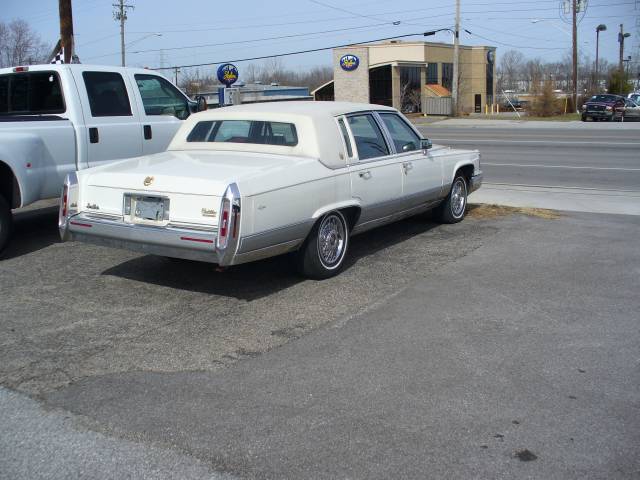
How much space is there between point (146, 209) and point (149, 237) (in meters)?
0.25

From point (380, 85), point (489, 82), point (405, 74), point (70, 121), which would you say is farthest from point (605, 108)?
point (70, 121)

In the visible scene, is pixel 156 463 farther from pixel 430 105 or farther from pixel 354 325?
pixel 430 105

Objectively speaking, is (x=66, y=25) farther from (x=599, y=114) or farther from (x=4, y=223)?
(x=599, y=114)

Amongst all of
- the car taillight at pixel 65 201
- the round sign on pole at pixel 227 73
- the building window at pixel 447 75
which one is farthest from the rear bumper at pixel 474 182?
the building window at pixel 447 75

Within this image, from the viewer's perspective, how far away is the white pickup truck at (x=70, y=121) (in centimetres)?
776

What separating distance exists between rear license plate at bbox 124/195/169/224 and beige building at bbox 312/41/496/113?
52.6 meters

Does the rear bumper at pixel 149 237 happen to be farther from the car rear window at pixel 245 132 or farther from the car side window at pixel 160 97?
the car side window at pixel 160 97

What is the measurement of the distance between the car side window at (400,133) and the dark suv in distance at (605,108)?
3659cm

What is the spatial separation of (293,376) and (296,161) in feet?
8.22

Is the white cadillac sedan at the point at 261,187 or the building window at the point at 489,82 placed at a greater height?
the building window at the point at 489,82

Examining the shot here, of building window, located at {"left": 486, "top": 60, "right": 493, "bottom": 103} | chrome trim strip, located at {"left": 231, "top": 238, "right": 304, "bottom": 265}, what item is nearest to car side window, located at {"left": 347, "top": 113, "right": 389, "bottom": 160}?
chrome trim strip, located at {"left": 231, "top": 238, "right": 304, "bottom": 265}

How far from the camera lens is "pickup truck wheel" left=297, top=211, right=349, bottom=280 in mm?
6711

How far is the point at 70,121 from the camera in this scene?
8469 millimetres

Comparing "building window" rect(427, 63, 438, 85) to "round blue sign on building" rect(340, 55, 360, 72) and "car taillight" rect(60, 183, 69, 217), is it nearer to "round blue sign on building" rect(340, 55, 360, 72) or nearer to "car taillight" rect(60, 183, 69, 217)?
"round blue sign on building" rect(340, 55, 360, 72)
